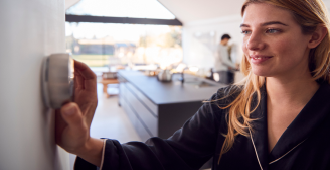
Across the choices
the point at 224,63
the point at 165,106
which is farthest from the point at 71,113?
the point at 224,63

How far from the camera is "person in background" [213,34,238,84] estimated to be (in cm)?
546

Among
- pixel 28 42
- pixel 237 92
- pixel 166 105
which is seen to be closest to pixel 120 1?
pixel 166 105

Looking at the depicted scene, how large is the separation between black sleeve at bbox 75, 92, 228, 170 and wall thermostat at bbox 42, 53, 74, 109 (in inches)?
12.5

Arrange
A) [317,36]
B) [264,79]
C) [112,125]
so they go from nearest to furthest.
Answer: [317,36] < [264,79] < [112,125]

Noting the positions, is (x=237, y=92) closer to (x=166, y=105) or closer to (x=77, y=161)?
(x=77, y=161)

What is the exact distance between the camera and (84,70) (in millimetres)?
601

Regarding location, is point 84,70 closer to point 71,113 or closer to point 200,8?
point 71,113

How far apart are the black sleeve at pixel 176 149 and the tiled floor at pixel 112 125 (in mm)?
2291

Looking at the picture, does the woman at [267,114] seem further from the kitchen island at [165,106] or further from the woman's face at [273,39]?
the kitchen island at [165,106]

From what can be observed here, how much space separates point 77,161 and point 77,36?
9.59 m

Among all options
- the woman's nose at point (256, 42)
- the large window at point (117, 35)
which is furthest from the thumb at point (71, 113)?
the large window at point (117, 35)

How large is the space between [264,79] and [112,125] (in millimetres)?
3445

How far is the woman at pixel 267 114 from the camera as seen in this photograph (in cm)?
89

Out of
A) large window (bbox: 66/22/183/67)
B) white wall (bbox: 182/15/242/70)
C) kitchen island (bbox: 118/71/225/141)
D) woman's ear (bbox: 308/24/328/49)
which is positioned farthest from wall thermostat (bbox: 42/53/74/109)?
large window (bbox: 66/22/183/67)
